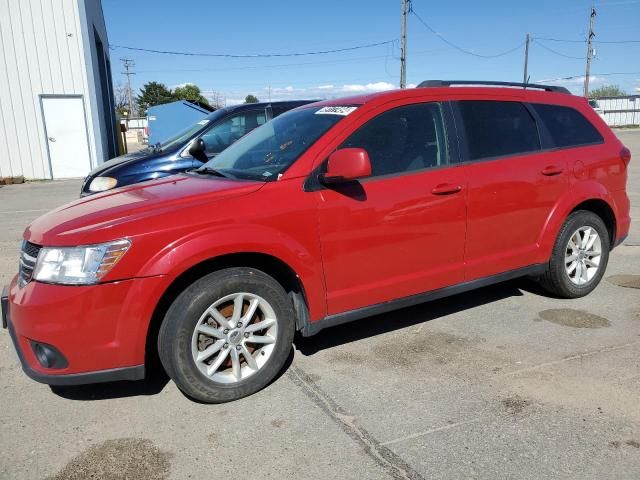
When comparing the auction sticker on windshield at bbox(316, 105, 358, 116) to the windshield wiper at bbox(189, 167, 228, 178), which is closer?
the auction sticker on windshield at bbox(316, 105, 358, 116)

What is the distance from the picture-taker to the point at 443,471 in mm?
2480

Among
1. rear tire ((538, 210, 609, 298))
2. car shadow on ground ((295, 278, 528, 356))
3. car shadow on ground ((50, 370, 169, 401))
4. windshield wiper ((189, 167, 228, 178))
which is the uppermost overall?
windshield wiper ((189, 167, 228, 178))

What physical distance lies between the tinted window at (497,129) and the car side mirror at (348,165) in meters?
1.15

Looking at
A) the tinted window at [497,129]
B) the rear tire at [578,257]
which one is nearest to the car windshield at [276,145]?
the tinted window at [497,129]

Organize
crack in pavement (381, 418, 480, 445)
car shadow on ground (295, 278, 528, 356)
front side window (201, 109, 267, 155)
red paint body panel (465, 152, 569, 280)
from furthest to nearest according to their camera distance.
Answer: front side window (201, 109, 267, 155), car shadow on ground (295, 278, 528, 356), red paint body panel (465, 152, 569, 280), crack in pavement (381, 418, 480, 445)

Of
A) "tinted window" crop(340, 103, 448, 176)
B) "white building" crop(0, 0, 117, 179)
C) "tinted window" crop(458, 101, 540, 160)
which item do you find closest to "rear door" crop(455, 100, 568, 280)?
"tinted window" crop(458, 101, 540, 160)

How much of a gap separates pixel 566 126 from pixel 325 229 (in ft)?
8.53

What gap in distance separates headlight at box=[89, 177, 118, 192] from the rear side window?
4.79 m

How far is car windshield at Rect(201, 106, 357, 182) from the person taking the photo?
3508 millimetres

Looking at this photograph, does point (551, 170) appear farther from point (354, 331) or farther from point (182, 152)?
point (182, 152)

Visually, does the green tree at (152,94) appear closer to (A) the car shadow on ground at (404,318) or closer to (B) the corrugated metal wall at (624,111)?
(B) the corrugated metal wall at (624,111)

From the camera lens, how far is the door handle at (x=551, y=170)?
4254 mm

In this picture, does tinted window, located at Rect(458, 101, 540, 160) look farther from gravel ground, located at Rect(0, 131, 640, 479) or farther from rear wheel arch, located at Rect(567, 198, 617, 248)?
gravel ground, located at Rect(0, 131, 640, 479)

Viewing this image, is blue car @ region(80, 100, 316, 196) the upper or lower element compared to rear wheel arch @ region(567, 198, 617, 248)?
upper
